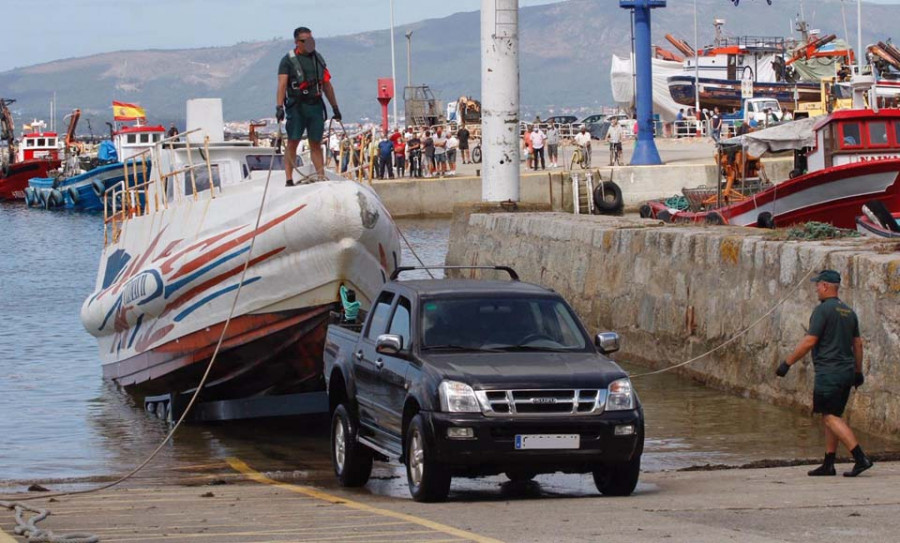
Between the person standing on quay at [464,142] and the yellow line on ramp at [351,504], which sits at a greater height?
the person standing on quay at [464,142]

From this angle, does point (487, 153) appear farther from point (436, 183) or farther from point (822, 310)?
point (436, 183)

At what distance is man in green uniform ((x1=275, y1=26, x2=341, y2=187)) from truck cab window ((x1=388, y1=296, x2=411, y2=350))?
16.2 feet

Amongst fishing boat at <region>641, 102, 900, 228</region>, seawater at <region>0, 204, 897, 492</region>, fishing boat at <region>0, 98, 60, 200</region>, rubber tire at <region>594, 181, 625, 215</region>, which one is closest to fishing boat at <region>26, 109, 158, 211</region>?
fishing boat at <region>0, 98, 60, 200</region>

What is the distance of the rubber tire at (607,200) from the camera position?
4662 cm

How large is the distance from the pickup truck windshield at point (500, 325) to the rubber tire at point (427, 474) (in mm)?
766

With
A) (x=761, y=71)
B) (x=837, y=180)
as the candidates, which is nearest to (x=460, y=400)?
(x=837, y=180)

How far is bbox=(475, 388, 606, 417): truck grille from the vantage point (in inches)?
418

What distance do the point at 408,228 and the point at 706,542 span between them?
1632 inches

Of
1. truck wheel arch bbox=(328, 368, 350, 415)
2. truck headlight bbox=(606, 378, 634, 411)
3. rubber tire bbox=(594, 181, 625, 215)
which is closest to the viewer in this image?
truck headlight bbox=(606, 378, 634, 411)

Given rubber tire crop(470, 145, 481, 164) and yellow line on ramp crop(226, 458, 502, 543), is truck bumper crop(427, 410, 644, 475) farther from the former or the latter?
rubber tire crop(470, 145, 481, 164)

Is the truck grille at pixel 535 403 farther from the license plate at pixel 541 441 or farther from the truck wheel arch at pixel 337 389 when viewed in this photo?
the truck wheel arch at pixel 337 389

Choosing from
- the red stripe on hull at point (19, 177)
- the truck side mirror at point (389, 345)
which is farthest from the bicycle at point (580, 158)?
the truck side mirror at point (389, 345)

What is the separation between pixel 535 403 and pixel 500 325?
1296 mm

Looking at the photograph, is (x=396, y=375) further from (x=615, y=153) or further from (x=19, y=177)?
(x=19, y=177)
